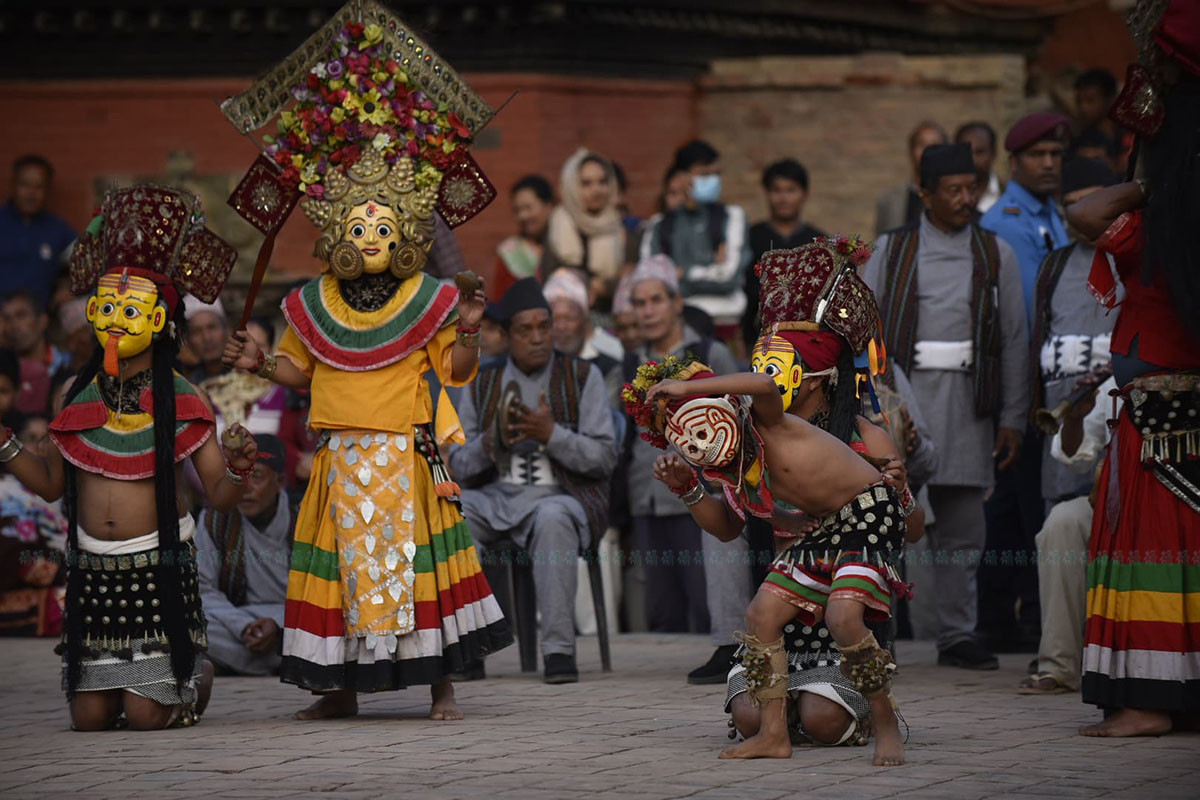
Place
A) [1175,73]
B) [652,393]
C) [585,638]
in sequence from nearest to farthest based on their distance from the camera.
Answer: [652,393] → [1175,73] → [585,638]

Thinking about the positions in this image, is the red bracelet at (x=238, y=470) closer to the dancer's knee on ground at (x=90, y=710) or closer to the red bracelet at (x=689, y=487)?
the dancer's knee on ground at (x=90, y=710)

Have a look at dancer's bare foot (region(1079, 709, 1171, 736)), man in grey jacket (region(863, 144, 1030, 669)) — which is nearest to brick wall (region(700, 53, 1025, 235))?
man in grey jacket (region(863, 144, 1030, 669))

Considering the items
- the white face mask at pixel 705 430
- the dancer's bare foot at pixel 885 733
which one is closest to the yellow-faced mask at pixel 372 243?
the white face mask at pixel 705 430

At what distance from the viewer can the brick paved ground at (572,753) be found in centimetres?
651

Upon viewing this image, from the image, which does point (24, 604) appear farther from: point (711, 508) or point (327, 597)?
point (711, 508)

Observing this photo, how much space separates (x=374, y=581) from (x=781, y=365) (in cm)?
203

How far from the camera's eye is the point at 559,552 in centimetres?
1011

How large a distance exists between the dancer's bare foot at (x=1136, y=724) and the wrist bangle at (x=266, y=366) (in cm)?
367

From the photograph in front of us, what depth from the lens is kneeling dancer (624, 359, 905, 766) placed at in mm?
6934

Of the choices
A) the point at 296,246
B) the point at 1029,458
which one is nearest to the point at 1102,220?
the point at 1029,458

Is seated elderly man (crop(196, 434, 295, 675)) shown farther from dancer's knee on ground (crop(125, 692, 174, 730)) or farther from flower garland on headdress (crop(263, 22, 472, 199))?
flower garland on headdress (crop(263, 22, 472, 199))

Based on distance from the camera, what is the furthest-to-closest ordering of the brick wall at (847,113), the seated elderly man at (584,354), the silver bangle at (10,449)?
the brick wall at (847,113) < the seated elderly man at (584,354) < the silver bangle at (10,449)

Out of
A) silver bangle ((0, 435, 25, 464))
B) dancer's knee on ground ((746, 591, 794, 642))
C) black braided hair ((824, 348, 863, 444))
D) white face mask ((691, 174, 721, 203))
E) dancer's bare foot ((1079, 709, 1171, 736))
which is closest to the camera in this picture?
dancer's knee on ground ((746, 591, 794, 642))

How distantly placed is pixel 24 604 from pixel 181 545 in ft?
14.6
